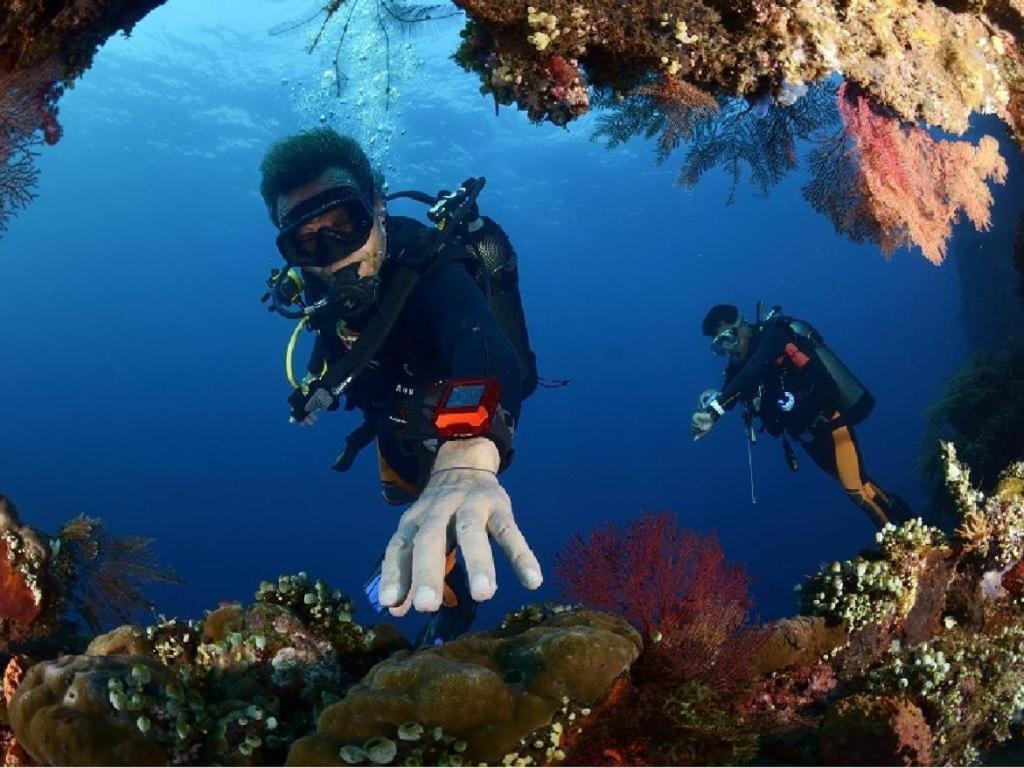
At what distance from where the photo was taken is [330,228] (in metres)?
5.11

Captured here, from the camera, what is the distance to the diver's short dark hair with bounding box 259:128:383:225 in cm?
532

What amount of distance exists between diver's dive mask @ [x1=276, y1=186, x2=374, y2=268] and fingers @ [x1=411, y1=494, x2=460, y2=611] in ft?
10.3

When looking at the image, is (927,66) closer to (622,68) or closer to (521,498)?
(622,68)

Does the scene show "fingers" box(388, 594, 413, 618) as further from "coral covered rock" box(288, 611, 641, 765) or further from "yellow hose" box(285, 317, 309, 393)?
"yellow hose" box(285, 317, 309, 393)

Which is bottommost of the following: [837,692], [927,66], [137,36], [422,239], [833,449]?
[837,692]

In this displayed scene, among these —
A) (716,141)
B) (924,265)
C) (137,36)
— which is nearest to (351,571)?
(137,36)

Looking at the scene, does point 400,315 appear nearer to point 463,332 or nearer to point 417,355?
point 417,355

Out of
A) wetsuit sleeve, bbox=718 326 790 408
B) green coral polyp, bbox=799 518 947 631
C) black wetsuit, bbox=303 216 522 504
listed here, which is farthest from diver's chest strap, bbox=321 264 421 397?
wetsuit sleeve, bbox=718 326 790 408

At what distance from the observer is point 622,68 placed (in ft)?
11.4

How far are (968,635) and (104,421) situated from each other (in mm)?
82170

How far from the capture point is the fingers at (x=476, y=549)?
2.17m

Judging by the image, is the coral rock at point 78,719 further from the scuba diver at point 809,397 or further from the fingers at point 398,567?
the scuba diver at point 809,397

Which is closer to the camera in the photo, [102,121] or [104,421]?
[102,121]

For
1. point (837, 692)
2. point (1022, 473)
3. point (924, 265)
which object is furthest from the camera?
point (924, 265)
